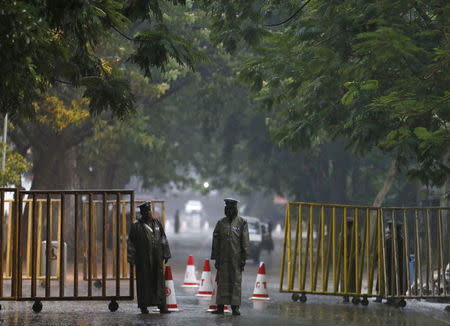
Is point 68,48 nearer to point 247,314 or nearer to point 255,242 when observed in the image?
point 247,314

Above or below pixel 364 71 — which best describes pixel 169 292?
below

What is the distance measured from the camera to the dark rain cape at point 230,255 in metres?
17.8

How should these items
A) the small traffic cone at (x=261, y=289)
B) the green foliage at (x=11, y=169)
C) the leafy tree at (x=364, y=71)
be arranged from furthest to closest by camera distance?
the green foliage at (x=11, y=169), the small traffic cone at (x=261, y=289), the leafy tree at (x=364, y=71)

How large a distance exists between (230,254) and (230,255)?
2cm

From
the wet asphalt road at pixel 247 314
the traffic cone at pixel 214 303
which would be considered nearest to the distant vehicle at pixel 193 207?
the wet asphalt road at pixel 247 314

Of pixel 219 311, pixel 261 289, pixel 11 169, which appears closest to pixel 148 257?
pixel 219 311

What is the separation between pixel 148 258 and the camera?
693 inches

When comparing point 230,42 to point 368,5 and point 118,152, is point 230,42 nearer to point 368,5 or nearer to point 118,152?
point 368,5

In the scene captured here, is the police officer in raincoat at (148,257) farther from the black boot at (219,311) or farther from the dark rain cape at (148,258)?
the black boot at (219,311)

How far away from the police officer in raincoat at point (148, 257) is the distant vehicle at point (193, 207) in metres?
137

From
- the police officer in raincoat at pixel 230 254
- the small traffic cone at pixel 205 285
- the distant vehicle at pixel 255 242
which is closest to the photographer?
the police officer in raincoat at pixel 230 254

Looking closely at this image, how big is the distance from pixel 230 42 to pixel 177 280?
8544mm

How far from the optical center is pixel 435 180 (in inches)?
808

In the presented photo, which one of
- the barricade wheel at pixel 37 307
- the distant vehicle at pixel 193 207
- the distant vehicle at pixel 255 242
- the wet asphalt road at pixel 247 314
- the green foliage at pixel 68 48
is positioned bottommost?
the wet asphalt road at pixel 247 314
